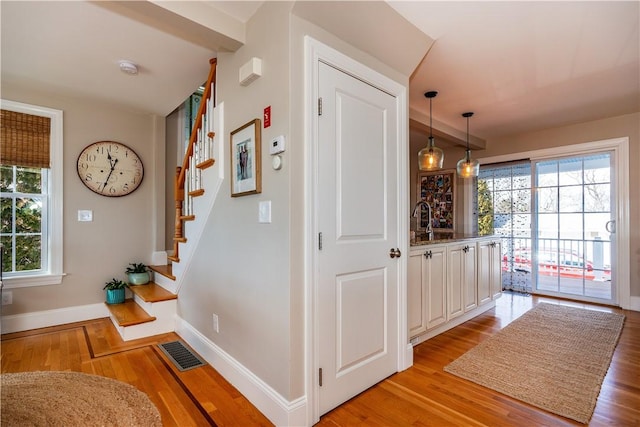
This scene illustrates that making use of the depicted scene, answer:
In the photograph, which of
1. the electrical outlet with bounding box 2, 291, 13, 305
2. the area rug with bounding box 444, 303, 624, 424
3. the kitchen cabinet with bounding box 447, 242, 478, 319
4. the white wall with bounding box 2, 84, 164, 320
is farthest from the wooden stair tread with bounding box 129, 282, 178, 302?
the kitchen cabinet with bounding box 447, 242, 478, 319

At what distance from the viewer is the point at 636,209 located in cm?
390

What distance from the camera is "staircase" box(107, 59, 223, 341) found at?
8.14ft

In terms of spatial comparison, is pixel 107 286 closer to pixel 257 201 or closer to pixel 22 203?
pixel 22 203

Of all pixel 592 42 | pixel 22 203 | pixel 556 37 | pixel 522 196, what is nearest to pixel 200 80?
pixel 22 203

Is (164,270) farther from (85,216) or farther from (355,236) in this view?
(355,236)

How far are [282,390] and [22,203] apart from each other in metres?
3.24

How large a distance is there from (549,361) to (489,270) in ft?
4.46

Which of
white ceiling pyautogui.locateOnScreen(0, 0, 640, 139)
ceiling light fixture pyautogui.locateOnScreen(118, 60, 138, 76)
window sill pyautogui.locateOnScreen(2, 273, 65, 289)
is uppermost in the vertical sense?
white ceiling pyautogui.locateOnScreen(0, 0, 640, 139)

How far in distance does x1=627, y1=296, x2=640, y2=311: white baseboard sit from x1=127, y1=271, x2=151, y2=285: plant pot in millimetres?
5792

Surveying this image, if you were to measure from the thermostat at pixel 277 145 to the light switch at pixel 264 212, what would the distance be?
11.0 inches

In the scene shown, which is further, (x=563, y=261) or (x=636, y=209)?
(x=563, y=261)

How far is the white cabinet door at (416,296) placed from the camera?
2508 millimetres

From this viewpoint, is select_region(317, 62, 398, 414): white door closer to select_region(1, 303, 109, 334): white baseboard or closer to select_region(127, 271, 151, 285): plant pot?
select_region(127, 271, 151, 285): plant pot

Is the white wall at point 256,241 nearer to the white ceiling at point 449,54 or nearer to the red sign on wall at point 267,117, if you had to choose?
the red sign on wall at point 267,117
